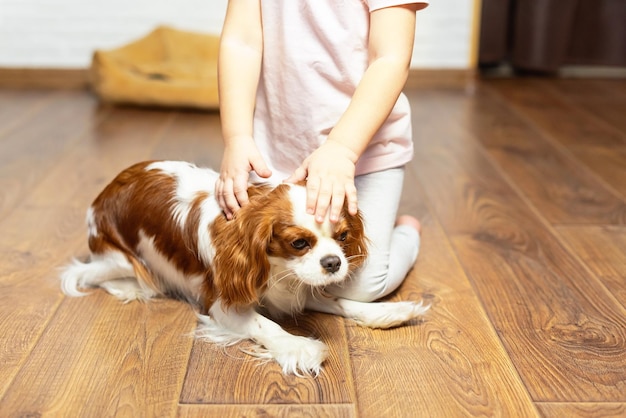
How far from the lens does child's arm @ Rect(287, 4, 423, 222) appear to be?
4.32ft

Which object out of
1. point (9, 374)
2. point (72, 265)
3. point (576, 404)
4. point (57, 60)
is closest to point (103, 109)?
point (57, 60)

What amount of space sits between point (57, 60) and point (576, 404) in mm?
3473

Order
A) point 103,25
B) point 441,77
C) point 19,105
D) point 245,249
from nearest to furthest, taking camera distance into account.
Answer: point 245,249, point 19,105, point 103,25, point 441,77

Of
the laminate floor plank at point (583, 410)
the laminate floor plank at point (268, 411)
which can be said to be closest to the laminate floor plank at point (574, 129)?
the laminate floor plank at point (583, 410)

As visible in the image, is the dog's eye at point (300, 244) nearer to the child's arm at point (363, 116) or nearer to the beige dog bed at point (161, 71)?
the child's arm at point (363, 116)

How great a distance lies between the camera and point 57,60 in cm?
407

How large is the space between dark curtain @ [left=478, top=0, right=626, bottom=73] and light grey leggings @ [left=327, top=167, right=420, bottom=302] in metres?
2.60

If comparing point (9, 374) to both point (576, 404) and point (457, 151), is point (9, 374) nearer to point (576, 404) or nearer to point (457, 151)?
point (576, 404)

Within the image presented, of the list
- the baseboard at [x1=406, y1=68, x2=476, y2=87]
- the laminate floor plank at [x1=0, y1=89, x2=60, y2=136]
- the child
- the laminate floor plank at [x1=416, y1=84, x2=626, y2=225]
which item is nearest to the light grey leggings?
the child

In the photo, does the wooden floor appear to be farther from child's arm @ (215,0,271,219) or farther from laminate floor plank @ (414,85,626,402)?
child's arm @ (215,0,271,219)

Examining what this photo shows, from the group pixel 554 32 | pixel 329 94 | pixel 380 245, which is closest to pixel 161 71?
pixel 554 32

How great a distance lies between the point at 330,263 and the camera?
1.30m

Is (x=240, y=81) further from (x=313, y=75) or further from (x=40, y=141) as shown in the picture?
Answer: (x=40, y=141)

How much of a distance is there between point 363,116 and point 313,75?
0.84 feet
